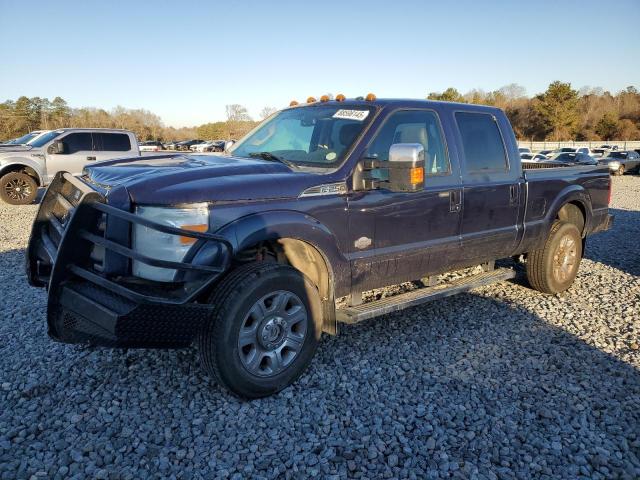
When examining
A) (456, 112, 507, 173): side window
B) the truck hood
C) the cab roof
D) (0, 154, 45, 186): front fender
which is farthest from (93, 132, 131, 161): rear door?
(456, 112, 507, 173): side window

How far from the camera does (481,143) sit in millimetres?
4879

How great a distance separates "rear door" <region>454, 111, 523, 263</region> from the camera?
4633 mm

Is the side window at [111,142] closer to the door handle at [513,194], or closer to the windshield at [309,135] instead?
the windshield at [309,135]

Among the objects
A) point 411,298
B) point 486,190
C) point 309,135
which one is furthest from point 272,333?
point 486,190

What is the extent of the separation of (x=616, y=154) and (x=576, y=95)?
29.7 metres

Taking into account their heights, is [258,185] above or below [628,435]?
above

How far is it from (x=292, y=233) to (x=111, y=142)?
11.7 metres

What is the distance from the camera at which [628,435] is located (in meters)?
3.06

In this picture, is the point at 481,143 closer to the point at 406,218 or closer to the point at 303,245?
the point at 406,218

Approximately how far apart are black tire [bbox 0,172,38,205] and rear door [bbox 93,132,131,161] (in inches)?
66.9

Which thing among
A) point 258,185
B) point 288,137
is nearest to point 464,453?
point 258,185

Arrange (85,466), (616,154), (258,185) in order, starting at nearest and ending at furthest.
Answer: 1. (85,466)
2. (258,185)
3. (616,154)

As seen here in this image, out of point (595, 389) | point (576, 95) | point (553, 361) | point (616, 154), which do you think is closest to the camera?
point (595, 389)

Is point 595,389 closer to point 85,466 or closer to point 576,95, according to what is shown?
point 85,466
